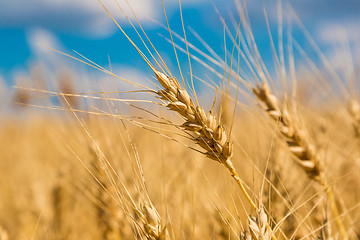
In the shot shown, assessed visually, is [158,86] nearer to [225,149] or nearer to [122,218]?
[225,149]

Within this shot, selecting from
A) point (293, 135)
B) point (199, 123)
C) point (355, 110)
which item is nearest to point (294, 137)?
point (293, 135)

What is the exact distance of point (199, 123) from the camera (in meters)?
0.60

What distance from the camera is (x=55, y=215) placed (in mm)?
1372

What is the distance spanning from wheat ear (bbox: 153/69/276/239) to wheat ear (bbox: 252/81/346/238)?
0.29 metres

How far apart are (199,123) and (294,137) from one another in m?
0.40

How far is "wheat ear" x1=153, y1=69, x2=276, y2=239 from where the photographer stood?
1.92ft

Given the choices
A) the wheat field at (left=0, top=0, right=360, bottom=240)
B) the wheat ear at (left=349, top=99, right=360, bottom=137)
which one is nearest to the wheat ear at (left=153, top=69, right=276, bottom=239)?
the wheat field at (left=0, top=0, right=360, bottom=240)

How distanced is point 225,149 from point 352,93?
0.92 meters

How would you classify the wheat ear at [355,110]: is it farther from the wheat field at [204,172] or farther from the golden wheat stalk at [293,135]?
the golden wheat stalk at [293,135]

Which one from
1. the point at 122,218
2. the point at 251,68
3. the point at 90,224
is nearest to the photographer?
the point at 251,68

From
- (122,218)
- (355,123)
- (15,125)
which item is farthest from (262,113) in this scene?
(15,125)

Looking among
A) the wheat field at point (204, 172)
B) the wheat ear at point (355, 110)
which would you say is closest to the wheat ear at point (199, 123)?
the wheat field at point (204, 172)

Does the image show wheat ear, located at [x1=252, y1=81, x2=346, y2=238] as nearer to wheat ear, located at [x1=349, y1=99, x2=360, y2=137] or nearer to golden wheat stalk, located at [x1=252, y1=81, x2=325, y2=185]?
golden wheat stalk, located at [x1=252, y1=81, x2=325, y2=185]

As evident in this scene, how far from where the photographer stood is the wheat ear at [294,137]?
0.84 meters
